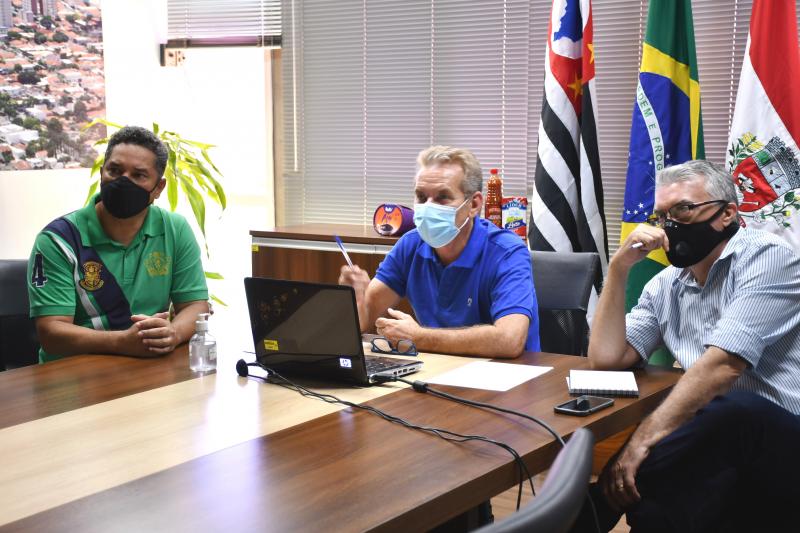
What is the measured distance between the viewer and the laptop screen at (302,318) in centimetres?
195

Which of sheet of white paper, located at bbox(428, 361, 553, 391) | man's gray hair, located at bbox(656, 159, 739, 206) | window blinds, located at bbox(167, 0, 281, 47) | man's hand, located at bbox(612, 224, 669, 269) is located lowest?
sheet of white paper, located at bbox(428, 361, 553, 391)

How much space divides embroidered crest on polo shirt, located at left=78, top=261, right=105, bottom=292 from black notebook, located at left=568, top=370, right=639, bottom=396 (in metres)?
1.45

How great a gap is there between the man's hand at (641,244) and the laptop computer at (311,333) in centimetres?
66

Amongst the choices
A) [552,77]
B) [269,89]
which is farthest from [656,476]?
[269,89]

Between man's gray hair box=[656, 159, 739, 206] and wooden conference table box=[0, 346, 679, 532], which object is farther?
man's gray hair box=[656, 159, 739, 206]

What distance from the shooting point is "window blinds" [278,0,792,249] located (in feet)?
13.0

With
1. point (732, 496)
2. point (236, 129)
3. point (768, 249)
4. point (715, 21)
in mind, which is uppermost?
point (715, 21)

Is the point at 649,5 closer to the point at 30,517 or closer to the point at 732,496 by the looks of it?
the point at 732,496

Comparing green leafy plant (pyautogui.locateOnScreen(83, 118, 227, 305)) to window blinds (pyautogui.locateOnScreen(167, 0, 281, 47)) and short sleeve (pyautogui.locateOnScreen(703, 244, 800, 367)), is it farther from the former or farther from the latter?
short sleeve (pyautogui.locateOnScreen(703, 244, 800, 367))

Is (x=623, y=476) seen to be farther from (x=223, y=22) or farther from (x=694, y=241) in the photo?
(x=223, y=22)

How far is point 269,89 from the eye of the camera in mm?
4949

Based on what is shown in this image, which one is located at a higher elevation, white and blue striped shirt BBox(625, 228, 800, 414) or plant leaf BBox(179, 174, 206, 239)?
plant leaf BBox(179, 174, 206, 239)

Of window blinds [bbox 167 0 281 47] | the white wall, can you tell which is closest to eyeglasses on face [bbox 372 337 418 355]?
the white wall

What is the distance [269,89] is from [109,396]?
329 cm
